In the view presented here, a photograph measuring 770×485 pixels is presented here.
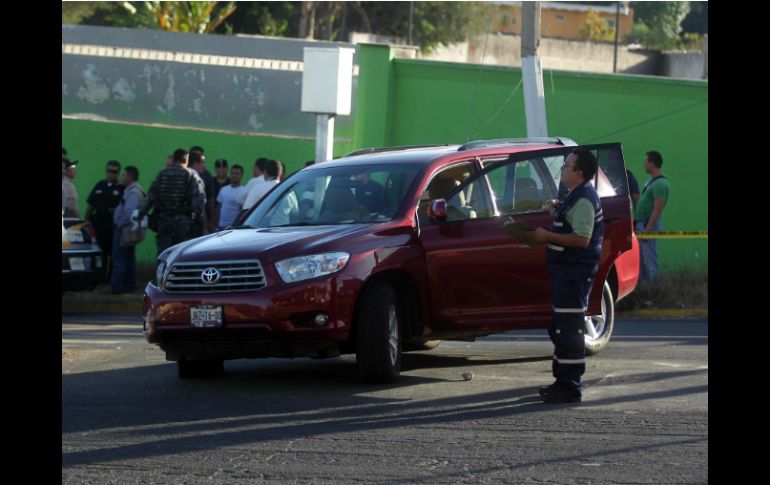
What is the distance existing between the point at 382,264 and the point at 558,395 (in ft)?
5.53

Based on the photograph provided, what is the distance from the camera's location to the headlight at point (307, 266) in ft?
30.2

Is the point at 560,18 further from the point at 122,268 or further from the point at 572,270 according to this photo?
the point at 572,270

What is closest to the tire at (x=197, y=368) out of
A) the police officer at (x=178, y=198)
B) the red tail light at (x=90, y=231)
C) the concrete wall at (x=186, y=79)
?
the police officer at (x=178, y=198)

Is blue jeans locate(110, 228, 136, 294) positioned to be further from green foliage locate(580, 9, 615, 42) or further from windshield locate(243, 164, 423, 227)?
green foliage locate(580, 9, 615, 42)

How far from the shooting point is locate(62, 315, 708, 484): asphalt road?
6.69 metres

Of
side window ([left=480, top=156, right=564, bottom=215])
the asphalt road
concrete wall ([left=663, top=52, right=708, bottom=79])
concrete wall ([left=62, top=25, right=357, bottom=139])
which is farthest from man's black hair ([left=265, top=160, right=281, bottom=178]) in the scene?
concrete wall ([left=663, top=52, right=708, bottom=79])

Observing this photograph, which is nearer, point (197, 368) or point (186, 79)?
point (197, 368)

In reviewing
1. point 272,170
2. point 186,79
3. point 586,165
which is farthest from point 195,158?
point 586,165

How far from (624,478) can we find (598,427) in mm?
1423

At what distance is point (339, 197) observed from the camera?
408 inches

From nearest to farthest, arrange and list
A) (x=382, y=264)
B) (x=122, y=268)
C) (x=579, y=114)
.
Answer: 1. (x=382, y=264)
2. (x=122, y=268)
3. (x=579, y=114)

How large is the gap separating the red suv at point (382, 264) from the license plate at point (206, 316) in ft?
0.03
